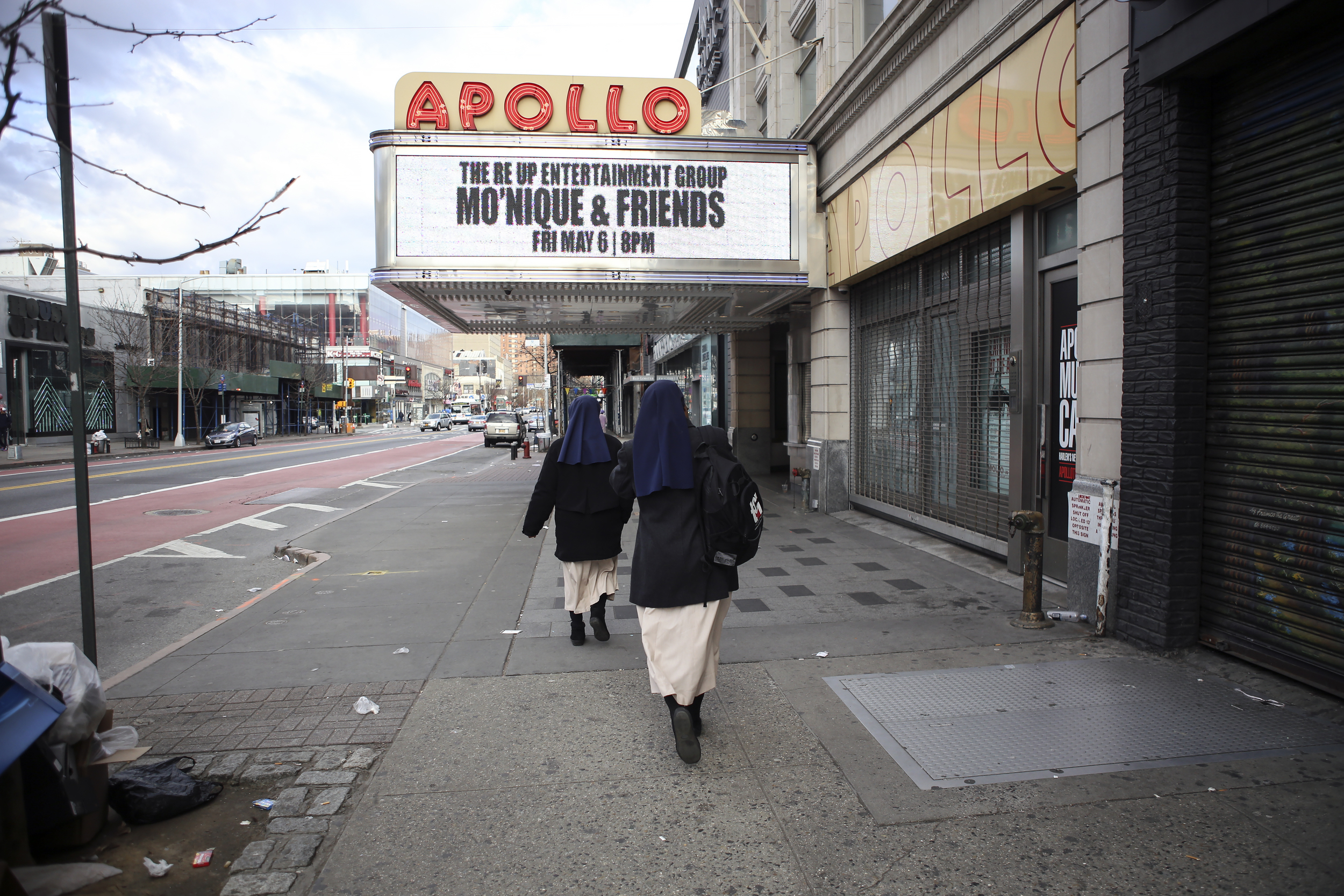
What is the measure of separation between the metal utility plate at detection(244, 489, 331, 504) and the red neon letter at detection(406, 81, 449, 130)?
8410 millimetres

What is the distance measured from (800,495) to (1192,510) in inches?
323

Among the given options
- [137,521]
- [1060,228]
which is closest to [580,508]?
[1060,228]

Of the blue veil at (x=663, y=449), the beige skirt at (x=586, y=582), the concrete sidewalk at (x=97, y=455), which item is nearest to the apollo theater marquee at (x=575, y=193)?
the beige skirt at (x=586, y=582)

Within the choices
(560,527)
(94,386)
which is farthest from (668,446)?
(94,386)

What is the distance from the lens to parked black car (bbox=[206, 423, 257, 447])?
40094 mm

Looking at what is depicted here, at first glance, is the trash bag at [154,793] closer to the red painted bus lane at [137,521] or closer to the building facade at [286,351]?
the red painted bus lane at [137,521]

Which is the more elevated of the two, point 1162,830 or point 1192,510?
point 1192,510

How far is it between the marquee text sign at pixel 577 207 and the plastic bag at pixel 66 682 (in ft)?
28.1

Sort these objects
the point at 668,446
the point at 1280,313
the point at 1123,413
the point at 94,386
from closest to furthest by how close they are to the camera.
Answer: the point at 668,446 < the point at 1280,313 < the point at 1123,413 < the point at 94,386

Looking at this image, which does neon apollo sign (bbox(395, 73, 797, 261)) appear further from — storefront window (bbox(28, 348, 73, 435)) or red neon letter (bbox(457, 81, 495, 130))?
storefront window (bbox(28, 348, 73, 435))

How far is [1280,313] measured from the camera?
14.7 ft

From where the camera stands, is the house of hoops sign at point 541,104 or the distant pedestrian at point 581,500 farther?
the house of hoops sign at point 541,104

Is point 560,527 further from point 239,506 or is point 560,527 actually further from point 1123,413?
point 239,506

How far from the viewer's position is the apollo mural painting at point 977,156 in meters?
6.23
